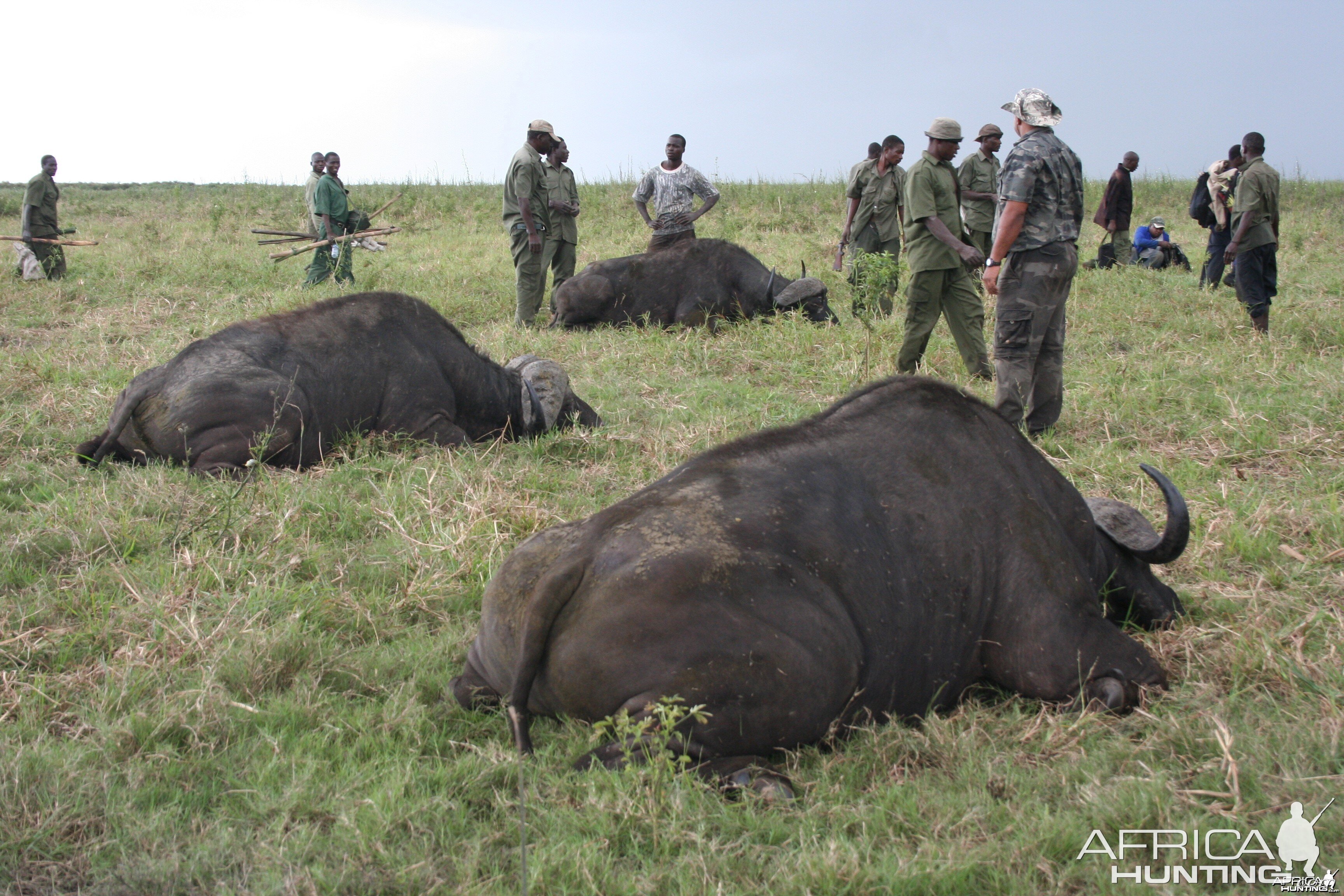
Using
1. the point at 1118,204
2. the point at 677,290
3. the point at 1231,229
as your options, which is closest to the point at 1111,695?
the point at 677,290

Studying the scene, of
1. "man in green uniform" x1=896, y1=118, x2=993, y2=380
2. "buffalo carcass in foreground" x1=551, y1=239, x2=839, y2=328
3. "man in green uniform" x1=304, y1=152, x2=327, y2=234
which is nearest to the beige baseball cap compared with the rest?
"man in green uniform" x1=896, y1=118, x2=993, y2=380

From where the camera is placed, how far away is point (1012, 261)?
721 cm

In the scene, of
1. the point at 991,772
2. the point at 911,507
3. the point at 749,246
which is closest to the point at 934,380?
the point at 911,507

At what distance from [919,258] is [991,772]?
6254 millimetres

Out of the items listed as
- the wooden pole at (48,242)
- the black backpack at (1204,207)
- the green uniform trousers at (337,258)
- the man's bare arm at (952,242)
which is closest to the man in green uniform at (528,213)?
the green uniform trousers at (337,258)

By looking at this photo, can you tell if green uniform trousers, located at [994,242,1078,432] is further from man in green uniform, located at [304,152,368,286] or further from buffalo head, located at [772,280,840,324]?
man in green uniform, located at [304,152,368,286]

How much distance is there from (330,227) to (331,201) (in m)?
0.41

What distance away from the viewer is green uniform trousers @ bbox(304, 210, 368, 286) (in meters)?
14.0

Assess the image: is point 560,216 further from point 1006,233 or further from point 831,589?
point 831,589

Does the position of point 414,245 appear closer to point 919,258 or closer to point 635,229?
point 635,229

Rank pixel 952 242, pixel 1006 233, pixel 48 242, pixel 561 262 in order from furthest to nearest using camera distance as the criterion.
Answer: pixel 48 242, pixel 561 262, pixel 952 242, pixel 1006 233

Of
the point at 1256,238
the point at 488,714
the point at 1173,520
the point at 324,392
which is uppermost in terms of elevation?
the point at 1256,238

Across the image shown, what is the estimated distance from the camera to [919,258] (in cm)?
861

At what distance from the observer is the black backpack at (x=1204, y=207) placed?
49.2 feet
